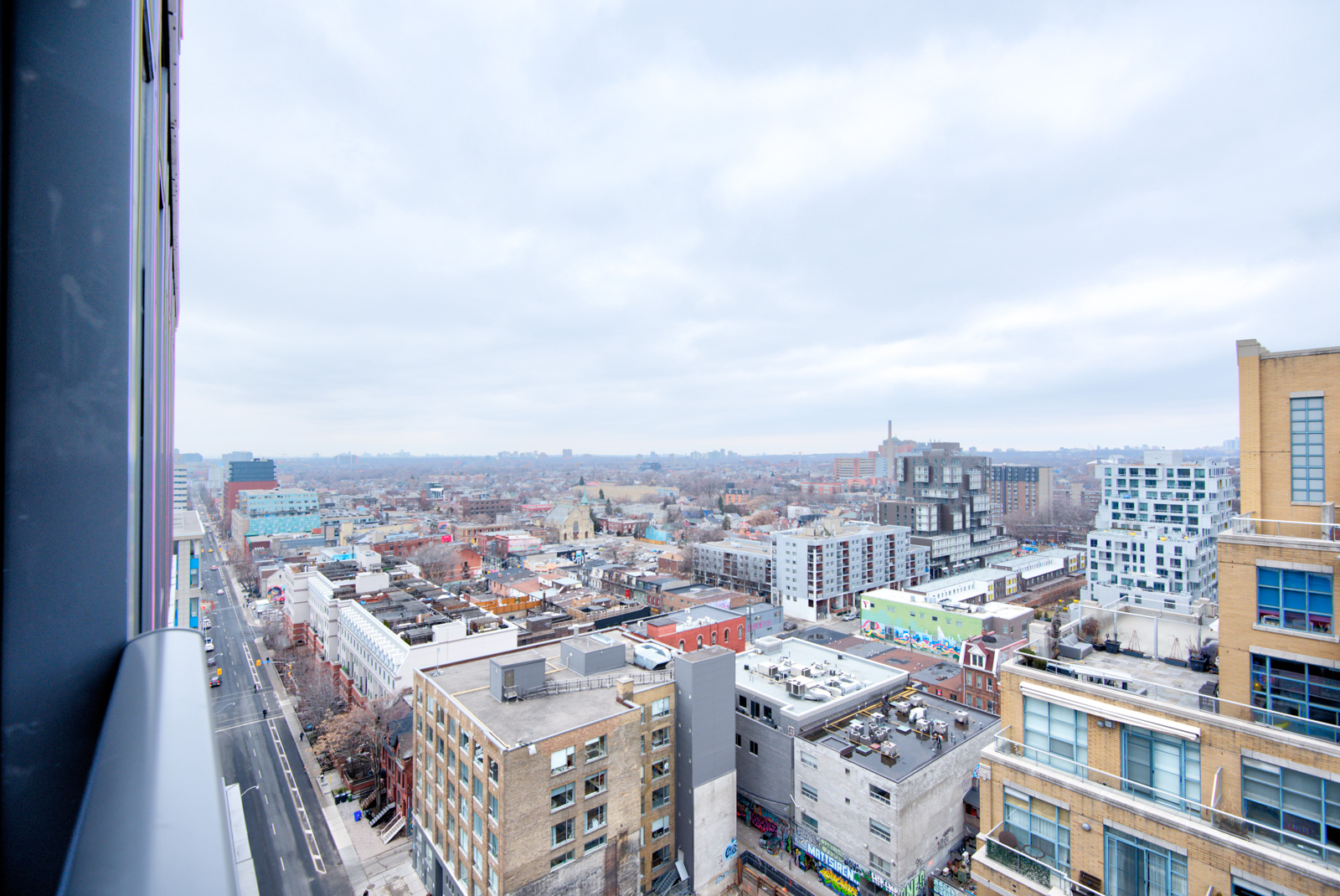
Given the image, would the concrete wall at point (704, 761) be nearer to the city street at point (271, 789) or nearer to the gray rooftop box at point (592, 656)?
the gray rooftop box at point (592, 656)

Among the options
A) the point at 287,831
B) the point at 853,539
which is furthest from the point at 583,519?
the point at 287,831

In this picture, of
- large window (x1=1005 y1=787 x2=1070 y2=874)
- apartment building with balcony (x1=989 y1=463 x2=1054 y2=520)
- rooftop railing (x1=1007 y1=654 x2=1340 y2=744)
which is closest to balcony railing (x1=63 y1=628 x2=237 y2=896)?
rooftop railing (x1=1007 y1=654 x2=1340 y2=744)

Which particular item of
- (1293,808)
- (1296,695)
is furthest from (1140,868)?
(1296,695)

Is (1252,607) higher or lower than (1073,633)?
higher

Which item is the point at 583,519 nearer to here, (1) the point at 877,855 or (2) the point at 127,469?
(1) the point at 877,855

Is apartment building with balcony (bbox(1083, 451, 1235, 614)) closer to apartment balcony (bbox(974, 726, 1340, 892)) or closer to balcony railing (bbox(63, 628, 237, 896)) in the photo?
apartment balcony (bbox(974, 726, 1340, 892))

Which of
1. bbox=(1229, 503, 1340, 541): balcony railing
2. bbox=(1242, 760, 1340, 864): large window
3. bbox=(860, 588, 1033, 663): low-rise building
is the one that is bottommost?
bbox=(860, 588, 1033, 663): low-rise building

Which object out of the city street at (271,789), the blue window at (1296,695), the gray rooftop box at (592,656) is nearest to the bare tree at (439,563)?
the city street at (271,789)
